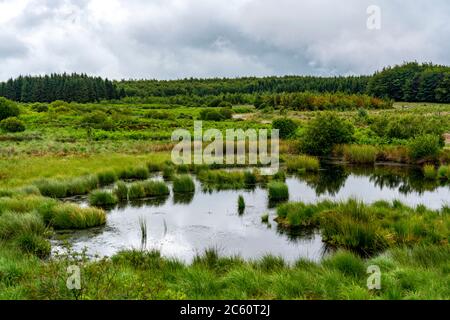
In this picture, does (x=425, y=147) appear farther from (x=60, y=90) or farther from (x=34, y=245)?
(x=60, y=90)

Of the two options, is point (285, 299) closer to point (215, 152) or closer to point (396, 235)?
point (396, 235)

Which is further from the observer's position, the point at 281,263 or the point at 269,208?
the point at 269,208

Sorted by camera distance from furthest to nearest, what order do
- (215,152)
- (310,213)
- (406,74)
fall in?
(406,74) < (215,152) < (310,213)

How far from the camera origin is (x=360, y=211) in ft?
50.5

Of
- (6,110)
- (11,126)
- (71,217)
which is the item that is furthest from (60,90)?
(71,217)

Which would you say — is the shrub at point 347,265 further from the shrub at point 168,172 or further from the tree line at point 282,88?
the tree line at point 282,88

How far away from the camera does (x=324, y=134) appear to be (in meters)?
35.3

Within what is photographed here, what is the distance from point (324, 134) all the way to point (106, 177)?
706 inches

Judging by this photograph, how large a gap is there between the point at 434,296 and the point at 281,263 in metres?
3.92

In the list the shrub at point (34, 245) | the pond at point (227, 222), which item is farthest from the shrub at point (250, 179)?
the shrub at point (34, 245)

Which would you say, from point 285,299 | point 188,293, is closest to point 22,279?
point 188,293

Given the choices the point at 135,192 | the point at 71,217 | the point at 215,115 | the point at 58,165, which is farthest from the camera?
the point at 215,115

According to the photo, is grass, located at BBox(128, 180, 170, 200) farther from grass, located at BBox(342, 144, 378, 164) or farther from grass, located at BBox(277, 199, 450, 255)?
grass, located at BBox(342, 144, 378, 164)

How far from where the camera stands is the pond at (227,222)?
13.8 metres
